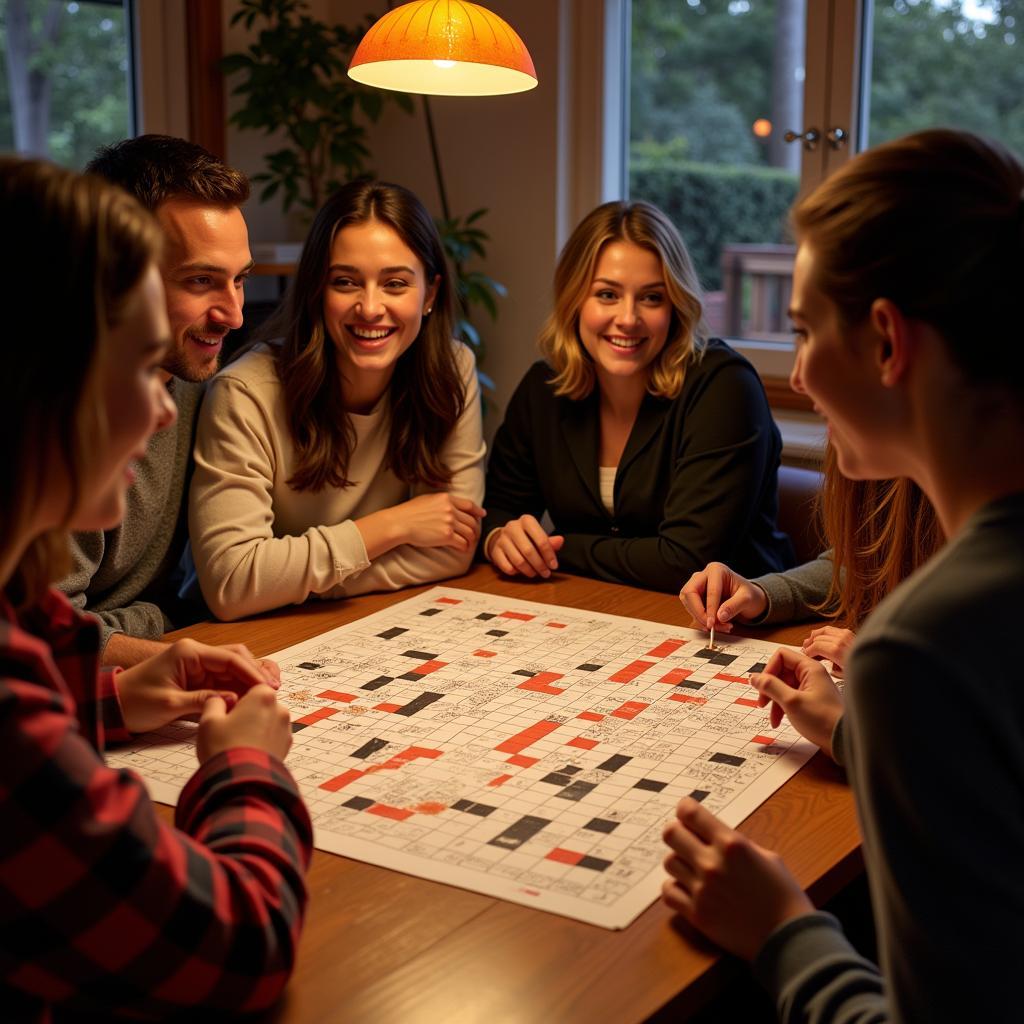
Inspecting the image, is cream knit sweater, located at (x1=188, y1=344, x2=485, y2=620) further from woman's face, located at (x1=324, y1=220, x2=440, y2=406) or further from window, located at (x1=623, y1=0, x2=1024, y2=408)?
window, located at (x1=623, y1=0, x2=1024, y2=408)

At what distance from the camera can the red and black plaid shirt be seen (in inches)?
31.8

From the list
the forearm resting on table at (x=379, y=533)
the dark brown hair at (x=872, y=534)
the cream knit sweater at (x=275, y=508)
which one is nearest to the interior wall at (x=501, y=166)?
the cream knit sweater at (x=275, y=508)

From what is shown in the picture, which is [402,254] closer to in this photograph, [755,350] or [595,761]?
[595,761]

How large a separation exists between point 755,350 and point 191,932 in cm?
292

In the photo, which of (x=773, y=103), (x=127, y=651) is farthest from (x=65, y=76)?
(x=127, y=651)

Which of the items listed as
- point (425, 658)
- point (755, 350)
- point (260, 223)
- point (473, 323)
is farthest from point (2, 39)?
point (425, 658)

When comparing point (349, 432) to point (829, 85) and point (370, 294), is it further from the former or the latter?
point (829, 85)

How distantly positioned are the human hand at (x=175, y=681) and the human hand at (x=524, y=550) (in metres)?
0.75

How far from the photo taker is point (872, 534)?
5.83 ft

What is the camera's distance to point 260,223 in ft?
13.3

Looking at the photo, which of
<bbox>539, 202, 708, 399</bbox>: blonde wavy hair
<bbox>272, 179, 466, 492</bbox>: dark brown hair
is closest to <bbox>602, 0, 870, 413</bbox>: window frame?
<bbox>539, 202, 708, 399</bbox>: blonde wavy hair

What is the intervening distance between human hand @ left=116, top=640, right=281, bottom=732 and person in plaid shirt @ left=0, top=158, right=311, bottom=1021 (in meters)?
0.48

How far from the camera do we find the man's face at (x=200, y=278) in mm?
1939

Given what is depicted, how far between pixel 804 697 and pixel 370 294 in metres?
1.10
